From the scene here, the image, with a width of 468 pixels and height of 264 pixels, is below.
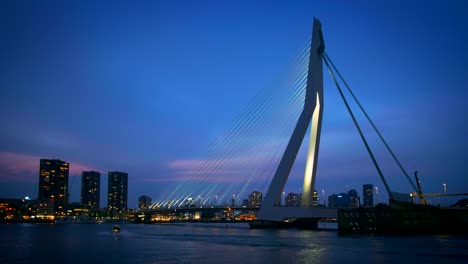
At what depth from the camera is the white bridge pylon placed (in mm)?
48656

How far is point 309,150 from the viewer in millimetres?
50062

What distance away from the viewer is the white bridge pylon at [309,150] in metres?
48.7

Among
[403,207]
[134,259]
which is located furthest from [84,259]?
[403,207]

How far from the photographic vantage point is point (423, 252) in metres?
28.8

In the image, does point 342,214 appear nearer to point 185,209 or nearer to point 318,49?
point 318,49

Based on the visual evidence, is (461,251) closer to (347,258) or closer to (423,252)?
(423,252)

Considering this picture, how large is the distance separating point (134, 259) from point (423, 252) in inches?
662

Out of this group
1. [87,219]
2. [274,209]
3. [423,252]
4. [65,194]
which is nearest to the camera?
[423,252]

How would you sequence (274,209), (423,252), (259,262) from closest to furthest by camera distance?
(259,262) → (423,252) → (274,209)

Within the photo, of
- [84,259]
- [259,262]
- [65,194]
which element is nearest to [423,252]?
[259,262]

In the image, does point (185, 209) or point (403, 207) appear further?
point (185, 209)

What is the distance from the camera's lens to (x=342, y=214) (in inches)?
2126

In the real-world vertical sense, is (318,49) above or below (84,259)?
above

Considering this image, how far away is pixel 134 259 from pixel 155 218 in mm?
133313
